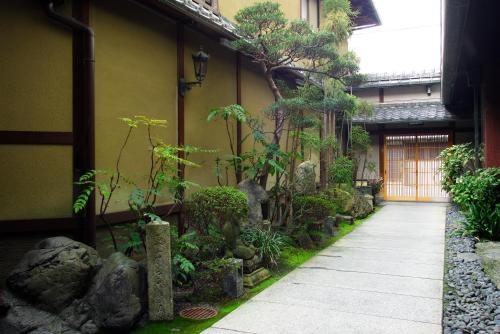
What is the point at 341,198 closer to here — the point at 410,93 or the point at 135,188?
the point at 135,188

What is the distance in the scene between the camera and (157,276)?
4.30 metres

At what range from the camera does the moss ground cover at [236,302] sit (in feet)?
13.6

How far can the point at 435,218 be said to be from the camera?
38.8 ft

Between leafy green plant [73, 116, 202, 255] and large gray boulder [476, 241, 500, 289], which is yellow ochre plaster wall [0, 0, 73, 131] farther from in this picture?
large gray boulder [476, 241, 500, 289]

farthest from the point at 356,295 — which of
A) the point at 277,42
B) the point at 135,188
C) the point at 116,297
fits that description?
the point at 277,42

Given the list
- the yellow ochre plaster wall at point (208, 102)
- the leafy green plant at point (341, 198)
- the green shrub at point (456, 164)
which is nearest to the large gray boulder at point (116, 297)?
the yellow ochre plaster wall at point (208, 102)

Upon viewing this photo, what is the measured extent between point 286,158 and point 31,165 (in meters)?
4.41

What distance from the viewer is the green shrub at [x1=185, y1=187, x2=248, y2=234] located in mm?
5570

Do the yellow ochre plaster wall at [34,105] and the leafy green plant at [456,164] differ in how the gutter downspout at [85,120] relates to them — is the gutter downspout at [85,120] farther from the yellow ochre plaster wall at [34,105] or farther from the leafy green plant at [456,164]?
the leafy green plant at [456,164]

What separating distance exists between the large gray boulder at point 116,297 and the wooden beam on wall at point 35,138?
169cm

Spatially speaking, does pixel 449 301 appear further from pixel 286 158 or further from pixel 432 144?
pixel 432 144

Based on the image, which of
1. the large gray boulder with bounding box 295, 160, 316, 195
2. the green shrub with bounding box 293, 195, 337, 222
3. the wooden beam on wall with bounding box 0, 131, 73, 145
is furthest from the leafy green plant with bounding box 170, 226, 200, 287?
the large gray boulder with bounding box 295, 160, 316, 195

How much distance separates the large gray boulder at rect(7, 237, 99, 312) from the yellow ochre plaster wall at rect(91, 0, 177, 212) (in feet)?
4.52

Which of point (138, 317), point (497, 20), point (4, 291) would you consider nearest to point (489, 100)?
point (497, 20)
